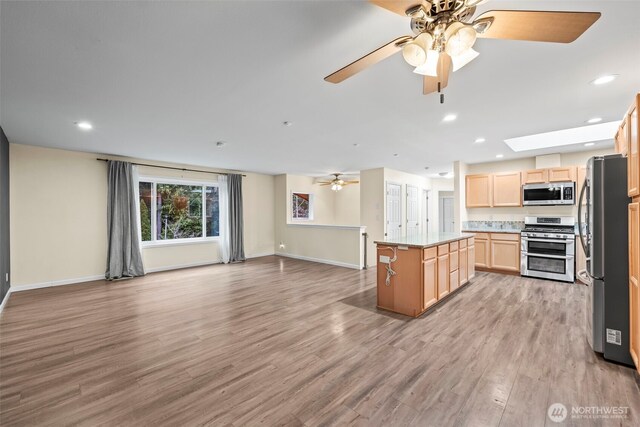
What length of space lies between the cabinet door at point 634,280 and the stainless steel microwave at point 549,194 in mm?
3540

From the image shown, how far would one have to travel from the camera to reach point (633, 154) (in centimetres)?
205

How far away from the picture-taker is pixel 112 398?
6.43 feet

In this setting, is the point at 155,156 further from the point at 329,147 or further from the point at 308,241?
the point at 308,241

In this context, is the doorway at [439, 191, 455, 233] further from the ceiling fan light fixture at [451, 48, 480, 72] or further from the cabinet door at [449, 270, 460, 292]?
the ceiling fan light fixture at [451, 48, 480, 72]

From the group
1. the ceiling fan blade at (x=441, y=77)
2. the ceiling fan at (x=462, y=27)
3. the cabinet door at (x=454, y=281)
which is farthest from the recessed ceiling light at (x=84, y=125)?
the cabinet door at (x=454, y=281)

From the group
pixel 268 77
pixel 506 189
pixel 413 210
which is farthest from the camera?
pixel 413 210

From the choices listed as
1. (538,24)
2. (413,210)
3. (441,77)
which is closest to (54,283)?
(441,77)

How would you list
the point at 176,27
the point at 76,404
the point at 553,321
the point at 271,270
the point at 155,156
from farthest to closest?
the point at 271,270, the point at 155,156, the point at 553,321, the point at 76,404, the point at 176,27

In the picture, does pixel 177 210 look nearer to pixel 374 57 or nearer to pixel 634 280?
pixel 374 57

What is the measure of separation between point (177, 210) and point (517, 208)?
784 centimetres

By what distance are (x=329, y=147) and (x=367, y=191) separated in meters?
2.54

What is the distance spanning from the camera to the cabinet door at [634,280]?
202 centimetres

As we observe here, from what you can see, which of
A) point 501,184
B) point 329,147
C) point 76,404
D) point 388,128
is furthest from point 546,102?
point 76,404

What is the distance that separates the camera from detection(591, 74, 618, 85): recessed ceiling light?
235 centimetres
